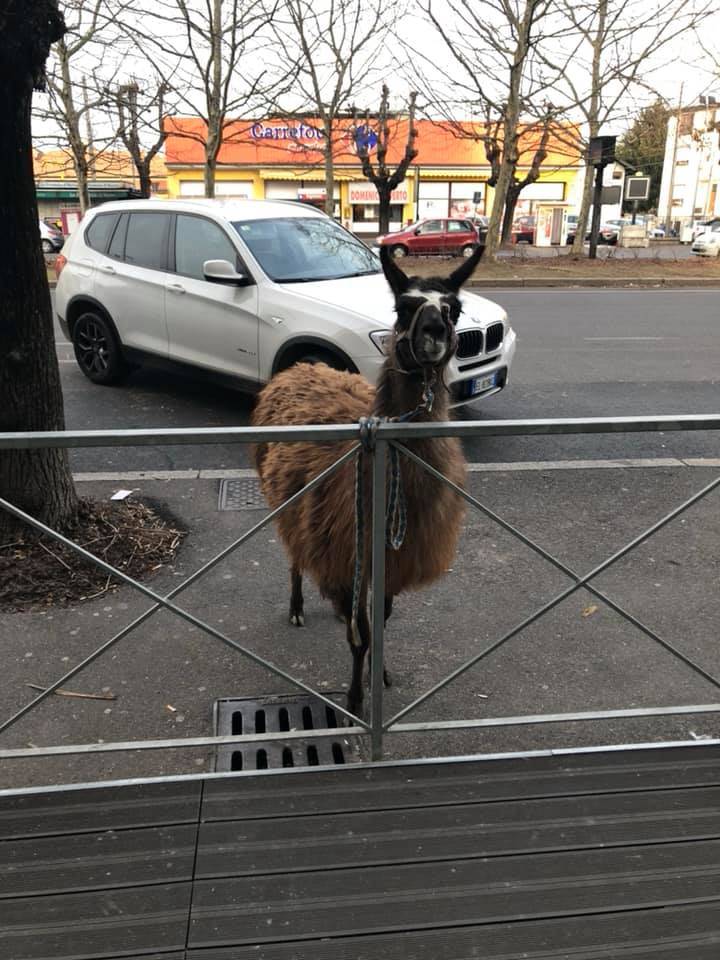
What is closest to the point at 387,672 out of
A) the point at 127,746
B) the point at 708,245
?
the point at 127,746

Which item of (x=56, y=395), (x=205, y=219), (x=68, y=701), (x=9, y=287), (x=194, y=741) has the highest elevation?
(x=205, y=219)

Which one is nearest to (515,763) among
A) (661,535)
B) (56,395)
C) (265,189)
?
(661,535)

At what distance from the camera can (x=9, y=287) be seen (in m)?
4.03

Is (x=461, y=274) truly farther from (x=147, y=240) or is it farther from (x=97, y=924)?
(x=147, y=240)

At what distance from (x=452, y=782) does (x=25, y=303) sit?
10.7ft

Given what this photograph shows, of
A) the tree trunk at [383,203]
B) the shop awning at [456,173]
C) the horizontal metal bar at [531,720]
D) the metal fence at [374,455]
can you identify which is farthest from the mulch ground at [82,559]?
the shop awning at [456,173]

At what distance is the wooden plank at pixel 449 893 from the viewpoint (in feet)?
6.92

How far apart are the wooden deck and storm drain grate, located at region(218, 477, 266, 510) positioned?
279 centimetres

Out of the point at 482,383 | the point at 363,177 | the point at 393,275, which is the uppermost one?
the point at 363,177

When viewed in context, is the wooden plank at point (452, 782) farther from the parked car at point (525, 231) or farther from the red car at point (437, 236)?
the parked car at point (525, 231)

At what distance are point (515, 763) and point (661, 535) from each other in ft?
8.53

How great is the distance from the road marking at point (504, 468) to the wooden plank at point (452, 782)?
330cm

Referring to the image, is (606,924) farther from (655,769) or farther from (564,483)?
(564,483)

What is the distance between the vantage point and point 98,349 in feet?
27.3
